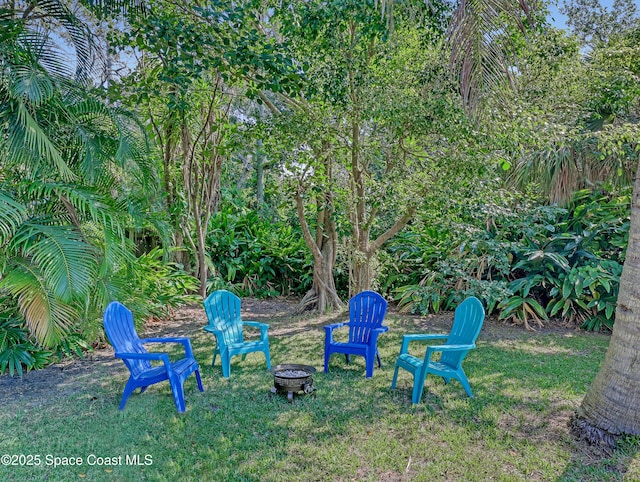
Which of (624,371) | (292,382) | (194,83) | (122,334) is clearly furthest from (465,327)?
(194,83)

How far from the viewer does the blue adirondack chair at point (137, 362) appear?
3.54m

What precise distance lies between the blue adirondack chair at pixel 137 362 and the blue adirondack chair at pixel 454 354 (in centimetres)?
185

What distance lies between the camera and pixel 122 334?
12.6 feet

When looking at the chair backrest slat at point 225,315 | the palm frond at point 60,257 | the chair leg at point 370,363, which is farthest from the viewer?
the chair backrest slat at point 225,315

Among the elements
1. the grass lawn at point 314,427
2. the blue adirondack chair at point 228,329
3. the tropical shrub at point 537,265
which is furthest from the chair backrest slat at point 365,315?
the tropical shrub at point 537,265

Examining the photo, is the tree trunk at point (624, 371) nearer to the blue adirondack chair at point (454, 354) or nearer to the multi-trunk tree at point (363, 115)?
the blue adirondack chair at point (454, 354)

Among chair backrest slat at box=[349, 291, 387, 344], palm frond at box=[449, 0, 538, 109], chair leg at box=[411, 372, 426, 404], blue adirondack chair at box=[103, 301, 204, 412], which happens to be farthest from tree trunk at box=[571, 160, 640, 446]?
blue adirondack chair at box=[103, 301, 204, 412]

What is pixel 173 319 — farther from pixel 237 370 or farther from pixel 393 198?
pixel 393 198

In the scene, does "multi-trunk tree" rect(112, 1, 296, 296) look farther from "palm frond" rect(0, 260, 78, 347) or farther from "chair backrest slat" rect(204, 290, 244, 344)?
"palm frond" rect(0, 260, 78, 347)

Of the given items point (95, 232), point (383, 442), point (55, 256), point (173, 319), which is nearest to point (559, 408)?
point (383, 442)

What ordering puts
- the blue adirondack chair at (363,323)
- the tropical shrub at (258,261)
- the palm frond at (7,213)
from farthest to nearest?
the tropical shrub at (258,261), the blue adirondack chair at (363,323), the palm frond at (7,213)

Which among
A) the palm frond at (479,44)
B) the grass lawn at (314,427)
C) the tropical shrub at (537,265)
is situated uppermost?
the palm frond at (479,44)

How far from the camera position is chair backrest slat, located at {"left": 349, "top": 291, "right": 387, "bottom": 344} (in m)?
4.89

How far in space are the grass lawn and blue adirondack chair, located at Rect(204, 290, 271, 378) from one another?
0.70 ft
